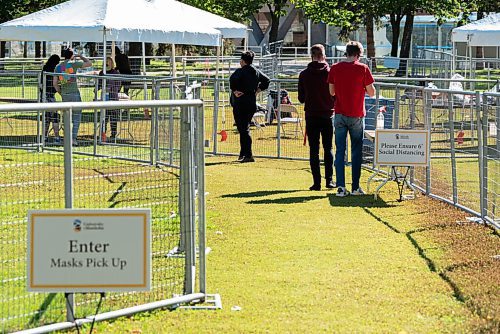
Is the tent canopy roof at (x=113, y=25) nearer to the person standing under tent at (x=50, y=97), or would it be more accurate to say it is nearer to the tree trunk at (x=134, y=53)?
the person standing under tent at (x=50, y=97)

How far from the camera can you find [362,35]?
79.4m

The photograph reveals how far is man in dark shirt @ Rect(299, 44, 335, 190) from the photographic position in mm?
14078

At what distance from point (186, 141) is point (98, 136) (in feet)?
29.7

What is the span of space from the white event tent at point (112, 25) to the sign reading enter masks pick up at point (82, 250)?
1508 centimetres

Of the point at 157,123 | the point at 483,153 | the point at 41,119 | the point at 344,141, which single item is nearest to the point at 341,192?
the point at 344,141

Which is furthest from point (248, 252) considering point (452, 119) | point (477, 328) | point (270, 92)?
point (270, 92)

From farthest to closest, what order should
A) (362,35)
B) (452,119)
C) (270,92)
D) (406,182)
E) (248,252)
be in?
(362,35) → (270,92) → (406,182) → (452,119) → (248,252)

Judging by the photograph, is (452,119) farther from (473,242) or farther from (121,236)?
(121,236)

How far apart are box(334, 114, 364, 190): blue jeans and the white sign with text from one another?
0.39m

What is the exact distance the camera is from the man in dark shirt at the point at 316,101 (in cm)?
1408

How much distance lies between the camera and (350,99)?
13281 millimetres

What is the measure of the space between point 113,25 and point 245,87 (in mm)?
4767

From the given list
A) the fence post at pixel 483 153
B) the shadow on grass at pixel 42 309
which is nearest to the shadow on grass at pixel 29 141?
the fence post at pixel 483 153

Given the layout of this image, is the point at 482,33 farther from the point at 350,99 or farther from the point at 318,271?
the point at 318,271
